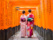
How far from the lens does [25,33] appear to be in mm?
9852

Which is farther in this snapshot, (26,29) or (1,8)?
(26,29)

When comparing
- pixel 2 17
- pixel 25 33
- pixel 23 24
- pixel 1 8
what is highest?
pixel 1 8

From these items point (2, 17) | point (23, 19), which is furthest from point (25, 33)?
point (2, 17)

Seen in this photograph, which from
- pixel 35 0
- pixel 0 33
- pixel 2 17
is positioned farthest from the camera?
pixel 35 0

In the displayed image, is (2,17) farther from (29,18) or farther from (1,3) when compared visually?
(29,18)

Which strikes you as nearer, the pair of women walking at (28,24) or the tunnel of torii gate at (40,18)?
the tunnel of torii gate at (40,18)

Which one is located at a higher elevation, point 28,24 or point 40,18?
point 40,18

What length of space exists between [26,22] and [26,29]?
2.03 feet

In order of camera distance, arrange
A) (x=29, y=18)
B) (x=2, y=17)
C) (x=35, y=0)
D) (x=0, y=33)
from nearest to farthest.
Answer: (x=0, y=33) < (x=2, y=17) < (x=29, y=18) < (x=35, y=0)

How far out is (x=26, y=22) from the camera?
9625mm

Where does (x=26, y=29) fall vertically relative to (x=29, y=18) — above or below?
below

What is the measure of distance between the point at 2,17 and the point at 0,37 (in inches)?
41.9

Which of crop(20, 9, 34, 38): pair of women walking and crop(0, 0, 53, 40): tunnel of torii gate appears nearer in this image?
crop(0, 0, 53, 40): tunnel of torii gate

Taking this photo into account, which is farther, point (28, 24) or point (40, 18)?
point (40, 18)
